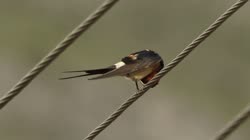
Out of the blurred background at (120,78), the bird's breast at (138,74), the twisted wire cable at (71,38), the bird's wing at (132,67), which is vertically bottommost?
the blurred background at (120,78)

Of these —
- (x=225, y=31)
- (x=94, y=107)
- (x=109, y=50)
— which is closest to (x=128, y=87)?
(x=94, y=107)

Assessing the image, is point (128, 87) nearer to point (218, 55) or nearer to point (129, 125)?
point (129, 125)

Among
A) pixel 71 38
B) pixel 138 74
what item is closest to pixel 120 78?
pixel 138 74

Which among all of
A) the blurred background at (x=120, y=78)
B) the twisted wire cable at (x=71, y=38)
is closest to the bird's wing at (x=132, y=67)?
the twisted wire cable at (x=71, y=38)

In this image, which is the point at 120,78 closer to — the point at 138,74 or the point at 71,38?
the point at 138,74

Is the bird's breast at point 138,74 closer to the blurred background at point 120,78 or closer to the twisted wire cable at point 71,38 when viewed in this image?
the twisted wire cable at point 71,38

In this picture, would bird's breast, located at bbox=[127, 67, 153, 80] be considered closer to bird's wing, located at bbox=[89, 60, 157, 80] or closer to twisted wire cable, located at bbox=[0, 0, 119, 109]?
bird's wing, located at bbox=[89, 60, 157, 80]

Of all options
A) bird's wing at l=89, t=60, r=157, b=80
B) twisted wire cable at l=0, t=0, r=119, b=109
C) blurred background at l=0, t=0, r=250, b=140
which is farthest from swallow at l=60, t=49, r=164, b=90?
blurred background at l=0, t=0, r=250, b=140

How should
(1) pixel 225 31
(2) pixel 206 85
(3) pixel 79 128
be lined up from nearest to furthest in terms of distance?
(3) pixel 79 128 → (2) pixel 206 85 → (1) pixel 225 31
